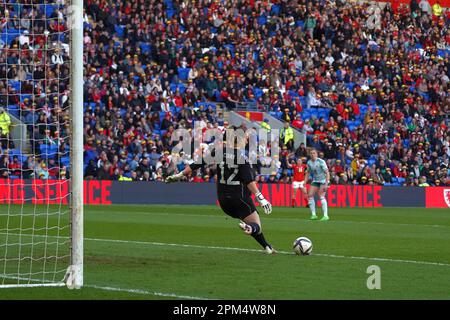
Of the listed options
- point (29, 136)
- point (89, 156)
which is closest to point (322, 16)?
point (89, 156)

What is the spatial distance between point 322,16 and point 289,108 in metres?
7.85

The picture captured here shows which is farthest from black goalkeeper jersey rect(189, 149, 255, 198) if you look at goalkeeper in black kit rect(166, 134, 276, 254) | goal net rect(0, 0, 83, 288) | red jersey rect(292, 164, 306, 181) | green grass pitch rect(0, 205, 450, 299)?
red jersey rect(292, 164, 306, 181)

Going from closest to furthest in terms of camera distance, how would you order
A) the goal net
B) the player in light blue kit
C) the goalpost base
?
the goalpost base, the goal net, the player in light blue kit

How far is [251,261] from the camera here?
15.0 metres

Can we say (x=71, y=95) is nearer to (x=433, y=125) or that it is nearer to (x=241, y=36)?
(x=241, y=36)

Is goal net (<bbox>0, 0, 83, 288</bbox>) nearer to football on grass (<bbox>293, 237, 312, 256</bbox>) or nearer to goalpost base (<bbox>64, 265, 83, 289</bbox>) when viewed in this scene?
goalpost base (<bbox>64, 265, 83, 289</bbox>)

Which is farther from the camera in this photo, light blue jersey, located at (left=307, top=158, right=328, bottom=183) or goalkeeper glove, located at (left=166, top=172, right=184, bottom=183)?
light blue jersey, located at (left=307, top=158, right=328, bottom=183)

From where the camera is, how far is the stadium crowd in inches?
1467

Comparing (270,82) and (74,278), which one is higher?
(270,82)

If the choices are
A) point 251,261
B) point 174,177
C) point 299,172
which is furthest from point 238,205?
point 299,172

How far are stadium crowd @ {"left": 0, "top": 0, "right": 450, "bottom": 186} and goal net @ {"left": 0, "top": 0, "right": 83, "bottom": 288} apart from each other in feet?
1.38

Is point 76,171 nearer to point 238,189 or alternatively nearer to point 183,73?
point 238,189

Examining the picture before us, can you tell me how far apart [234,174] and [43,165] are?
16.9m
